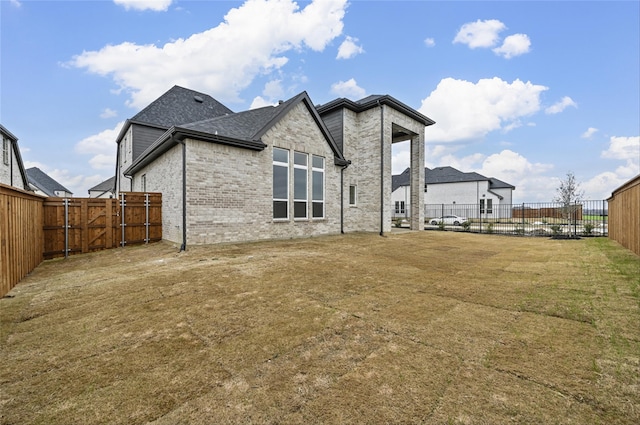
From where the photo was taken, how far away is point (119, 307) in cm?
382

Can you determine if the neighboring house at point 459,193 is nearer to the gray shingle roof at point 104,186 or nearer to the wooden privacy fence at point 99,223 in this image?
the wooden privacy fence at point 99,223

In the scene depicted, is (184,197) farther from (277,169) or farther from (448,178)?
(448,178)

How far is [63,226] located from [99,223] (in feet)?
3.23

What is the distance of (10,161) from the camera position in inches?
721

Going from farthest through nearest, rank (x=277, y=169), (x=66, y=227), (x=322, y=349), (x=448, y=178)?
(x=448, y=178) < (x=277, y=169) < (x=66, y=227) < (x=322, y=349)

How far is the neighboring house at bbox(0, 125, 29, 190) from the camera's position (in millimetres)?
17000

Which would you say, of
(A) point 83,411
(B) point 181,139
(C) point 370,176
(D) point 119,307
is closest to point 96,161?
(B) point 181,139

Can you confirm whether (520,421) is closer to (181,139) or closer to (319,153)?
(181,139)

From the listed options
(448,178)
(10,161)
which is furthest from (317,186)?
(448,178)

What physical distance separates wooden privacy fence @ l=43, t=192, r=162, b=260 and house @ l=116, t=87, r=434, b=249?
717 millimetres

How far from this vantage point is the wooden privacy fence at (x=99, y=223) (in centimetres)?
858

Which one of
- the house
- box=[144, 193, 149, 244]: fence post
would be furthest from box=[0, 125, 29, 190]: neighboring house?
box=[144, 193, 149, 244]: fence post

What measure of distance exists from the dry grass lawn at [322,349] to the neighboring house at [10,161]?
1933 centimetres

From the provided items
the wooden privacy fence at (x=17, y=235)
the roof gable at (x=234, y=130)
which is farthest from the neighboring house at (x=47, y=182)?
the wooden privacy fence at (x=17, y=235)
